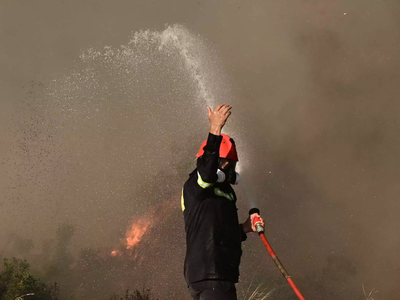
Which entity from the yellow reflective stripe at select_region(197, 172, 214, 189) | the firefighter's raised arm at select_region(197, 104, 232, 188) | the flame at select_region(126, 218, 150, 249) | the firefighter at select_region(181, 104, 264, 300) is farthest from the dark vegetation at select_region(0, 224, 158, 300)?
the firefighter's raised arm at select_region(197, 104, 232, 188)

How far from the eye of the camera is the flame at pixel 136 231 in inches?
414

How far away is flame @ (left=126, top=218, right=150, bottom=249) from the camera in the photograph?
10.5m

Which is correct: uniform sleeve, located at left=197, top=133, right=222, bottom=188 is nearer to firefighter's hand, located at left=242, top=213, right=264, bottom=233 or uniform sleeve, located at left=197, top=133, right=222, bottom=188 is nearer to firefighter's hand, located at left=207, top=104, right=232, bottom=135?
firefighter's hand, located at left=207, top=104, right=232, bottom=135

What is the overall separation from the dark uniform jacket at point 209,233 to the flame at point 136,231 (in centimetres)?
683

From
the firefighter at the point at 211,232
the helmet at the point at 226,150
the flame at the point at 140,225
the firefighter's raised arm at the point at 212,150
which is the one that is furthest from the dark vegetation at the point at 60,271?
the firefighter's raised arm at the point at 212,150

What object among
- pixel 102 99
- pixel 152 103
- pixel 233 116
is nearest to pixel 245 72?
pixel 233 116

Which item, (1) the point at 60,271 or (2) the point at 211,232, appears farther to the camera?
(1) the point at 60,271

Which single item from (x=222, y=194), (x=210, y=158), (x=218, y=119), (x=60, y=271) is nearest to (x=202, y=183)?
(x=210, y=158)

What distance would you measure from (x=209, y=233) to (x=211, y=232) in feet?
0.08

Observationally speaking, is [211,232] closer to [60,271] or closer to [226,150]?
[226,150]

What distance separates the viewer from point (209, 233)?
382 cm

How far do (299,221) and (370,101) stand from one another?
4050 millimetres

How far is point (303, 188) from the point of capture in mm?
10547

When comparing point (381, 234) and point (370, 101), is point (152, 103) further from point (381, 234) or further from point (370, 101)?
point (381, 234)
